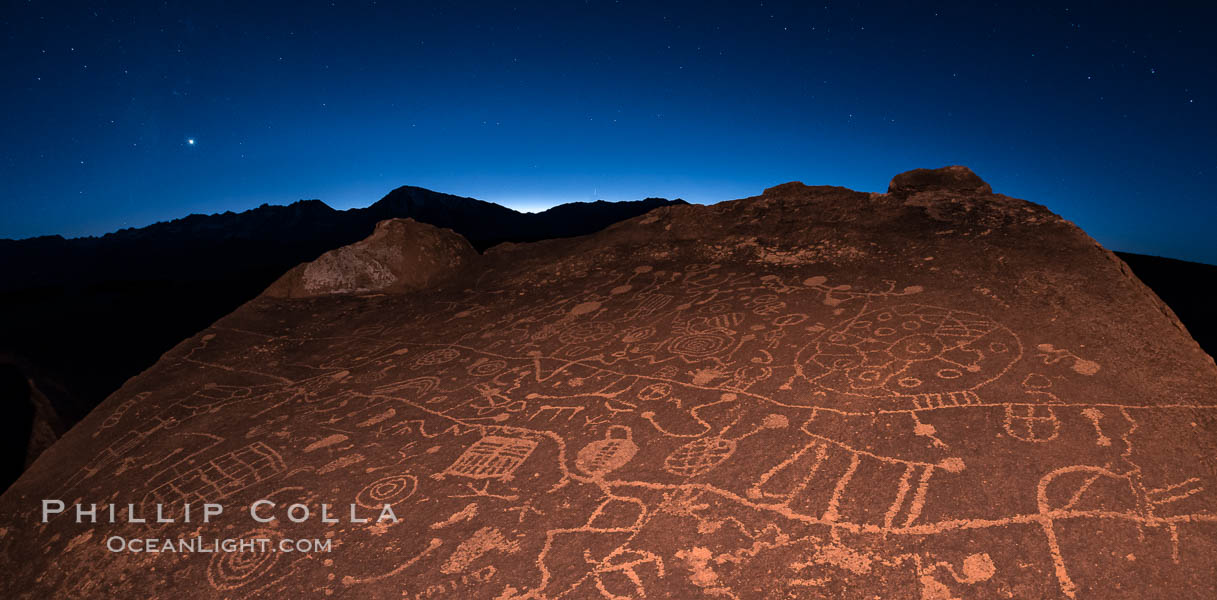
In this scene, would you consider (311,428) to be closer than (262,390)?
Yes

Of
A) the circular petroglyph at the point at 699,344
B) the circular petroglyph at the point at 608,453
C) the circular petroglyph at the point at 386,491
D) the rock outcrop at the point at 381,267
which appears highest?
the rock outcrop at the point at 381,267

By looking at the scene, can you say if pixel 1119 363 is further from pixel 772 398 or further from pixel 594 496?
pixel 594 496

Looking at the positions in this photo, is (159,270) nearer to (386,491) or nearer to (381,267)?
(381,267)

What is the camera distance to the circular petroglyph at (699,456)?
2.50 meters

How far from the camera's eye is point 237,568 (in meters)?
2.40

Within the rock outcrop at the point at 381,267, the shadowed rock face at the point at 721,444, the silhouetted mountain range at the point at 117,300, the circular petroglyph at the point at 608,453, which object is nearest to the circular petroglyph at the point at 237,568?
the shadowed rock face at the point at 721,444

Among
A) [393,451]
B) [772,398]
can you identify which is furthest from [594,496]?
[393,451]

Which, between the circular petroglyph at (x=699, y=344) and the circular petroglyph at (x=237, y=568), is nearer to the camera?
the circular petroglyph at (x=237, y=568)

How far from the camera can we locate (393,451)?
10.0 feet

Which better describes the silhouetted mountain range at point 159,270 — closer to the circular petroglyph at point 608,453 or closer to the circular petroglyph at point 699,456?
the circular petroglyph at point 608,453

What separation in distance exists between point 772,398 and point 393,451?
2.18 m

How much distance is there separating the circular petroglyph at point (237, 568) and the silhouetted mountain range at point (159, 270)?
8346mm

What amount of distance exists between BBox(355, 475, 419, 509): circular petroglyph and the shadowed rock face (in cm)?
2

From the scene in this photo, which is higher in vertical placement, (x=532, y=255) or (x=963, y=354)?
(x=532, y=255)
